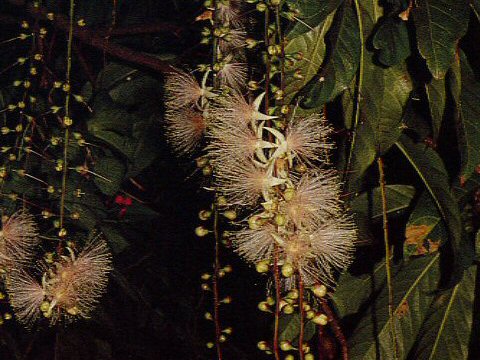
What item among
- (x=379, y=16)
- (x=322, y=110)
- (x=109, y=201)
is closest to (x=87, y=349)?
(x=109, y=201)

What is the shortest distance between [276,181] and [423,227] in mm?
323

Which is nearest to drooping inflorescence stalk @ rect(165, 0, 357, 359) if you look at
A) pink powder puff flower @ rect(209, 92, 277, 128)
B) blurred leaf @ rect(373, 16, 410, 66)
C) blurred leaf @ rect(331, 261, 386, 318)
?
pink powder puff flower @ rect(209, 92, 277, 128)

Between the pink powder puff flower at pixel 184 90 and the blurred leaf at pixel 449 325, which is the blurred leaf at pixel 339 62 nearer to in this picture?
the pink powder puff flower at pixel 184 90

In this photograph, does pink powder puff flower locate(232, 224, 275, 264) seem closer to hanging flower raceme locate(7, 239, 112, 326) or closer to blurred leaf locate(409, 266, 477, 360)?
hanging flower raceme locate(7, 239, 112, 326)

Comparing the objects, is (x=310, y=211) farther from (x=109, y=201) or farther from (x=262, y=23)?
(x=109, y=201)

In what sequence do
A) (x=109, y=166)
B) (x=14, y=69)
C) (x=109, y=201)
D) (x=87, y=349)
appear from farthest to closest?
1. (x=87, y=349)
2. (x=14, y=69)
3. (x=109, y=201)
4. (x=109, y=166)

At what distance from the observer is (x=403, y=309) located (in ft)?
3.35

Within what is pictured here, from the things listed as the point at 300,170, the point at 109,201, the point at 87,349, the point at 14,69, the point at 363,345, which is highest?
the point at 14,69

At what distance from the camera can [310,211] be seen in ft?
2.34

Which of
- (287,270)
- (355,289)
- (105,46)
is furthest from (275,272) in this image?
(105,46)

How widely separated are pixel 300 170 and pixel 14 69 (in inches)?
35.6

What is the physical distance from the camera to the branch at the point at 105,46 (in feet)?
3.81

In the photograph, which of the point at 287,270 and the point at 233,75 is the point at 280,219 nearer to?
the point at 287,270

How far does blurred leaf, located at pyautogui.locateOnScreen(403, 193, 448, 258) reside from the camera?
36.0 inches
